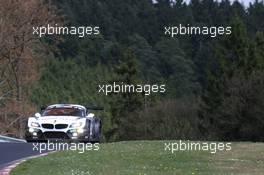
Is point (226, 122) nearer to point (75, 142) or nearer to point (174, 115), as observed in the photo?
point (174, 115)

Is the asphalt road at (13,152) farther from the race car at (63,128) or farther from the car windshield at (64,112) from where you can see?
the car windshield at (64,112)

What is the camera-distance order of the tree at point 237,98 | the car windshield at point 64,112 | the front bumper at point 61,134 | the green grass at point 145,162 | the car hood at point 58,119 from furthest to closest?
the tree at point 237,98 < the car windshield at point 64,112 < the car hood at point 58,119 < the front bumper at point 61,134 < the green grass at point 145,162

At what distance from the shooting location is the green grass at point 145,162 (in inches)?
542

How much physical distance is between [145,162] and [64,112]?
6.85 meters

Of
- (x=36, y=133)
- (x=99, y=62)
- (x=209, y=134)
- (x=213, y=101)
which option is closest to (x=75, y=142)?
(x=36, y=133)

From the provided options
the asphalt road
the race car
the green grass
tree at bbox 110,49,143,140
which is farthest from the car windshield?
tree at bbox 110,49,143,140

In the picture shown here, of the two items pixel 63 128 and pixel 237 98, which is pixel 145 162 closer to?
pixel 63 128

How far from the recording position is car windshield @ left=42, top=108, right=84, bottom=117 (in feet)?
71.4

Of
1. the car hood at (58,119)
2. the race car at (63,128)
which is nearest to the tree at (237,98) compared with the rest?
the race car at (63,128)

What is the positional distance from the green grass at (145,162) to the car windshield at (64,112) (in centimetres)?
270

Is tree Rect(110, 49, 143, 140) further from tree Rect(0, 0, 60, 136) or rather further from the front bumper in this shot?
the front bumper

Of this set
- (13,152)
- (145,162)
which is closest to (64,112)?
(13,152)

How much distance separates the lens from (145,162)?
15.7 metres

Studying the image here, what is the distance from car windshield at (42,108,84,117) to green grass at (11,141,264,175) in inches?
106
